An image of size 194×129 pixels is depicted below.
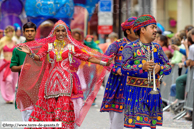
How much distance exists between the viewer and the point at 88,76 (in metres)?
7.30

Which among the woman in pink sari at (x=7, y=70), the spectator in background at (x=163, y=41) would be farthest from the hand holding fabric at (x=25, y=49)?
the spectator in background at (x=163, y=41)

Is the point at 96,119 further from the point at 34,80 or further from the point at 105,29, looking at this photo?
the point at 105,29

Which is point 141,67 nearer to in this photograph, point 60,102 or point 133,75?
point 133,75

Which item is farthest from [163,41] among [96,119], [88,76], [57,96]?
[57,96]

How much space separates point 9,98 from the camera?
38.4 feet

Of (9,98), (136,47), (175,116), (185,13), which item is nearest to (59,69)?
(136,47)

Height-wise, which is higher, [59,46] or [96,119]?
[59,46]

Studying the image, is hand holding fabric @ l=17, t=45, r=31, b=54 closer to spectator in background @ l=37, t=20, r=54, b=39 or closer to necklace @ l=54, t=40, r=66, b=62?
Result: necklace @ l=54, t=40, r=66, b=62

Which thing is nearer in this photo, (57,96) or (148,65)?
(148,65)

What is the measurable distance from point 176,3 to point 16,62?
1761 centimetres

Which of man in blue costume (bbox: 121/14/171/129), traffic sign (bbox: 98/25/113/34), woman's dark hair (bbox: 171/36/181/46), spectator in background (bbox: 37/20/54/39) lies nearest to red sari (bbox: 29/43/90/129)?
man in blue costume (bbox: 121/14/171/129)

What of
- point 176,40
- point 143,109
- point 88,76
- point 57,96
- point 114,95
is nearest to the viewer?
point 143,109

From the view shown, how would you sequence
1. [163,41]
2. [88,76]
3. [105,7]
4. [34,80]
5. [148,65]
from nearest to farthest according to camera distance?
[148,65] → [34,80] → [88,76] → [163,41] → [105,7]

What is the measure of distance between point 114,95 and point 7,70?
593 centimetres
